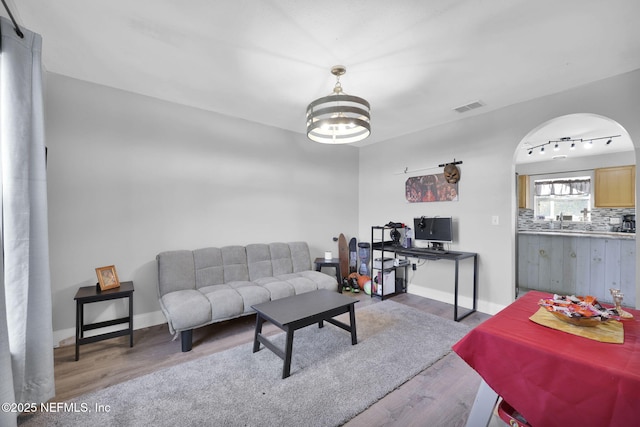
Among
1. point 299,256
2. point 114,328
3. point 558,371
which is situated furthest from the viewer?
point 299,256

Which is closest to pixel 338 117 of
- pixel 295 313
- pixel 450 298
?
pixel 295 313

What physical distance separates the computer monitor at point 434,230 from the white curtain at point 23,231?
154 inches

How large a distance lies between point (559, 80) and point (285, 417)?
375 cm

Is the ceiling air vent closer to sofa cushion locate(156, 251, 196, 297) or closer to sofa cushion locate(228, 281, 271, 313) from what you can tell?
sofa cushion locate(228, 281, 271, 313)

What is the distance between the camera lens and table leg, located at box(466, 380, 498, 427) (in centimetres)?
127

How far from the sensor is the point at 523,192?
20.0 ft

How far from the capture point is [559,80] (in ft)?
8.64

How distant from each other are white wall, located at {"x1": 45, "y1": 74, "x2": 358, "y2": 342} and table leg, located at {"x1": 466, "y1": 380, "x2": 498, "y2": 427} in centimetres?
308

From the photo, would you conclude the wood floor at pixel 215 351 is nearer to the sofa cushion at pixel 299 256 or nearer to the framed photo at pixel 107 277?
the framed photo at pixel 107 277

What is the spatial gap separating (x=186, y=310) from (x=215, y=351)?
0.46 meters

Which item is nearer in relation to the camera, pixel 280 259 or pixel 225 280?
pixel 225 280

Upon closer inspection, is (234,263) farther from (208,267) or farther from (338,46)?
(338,46)

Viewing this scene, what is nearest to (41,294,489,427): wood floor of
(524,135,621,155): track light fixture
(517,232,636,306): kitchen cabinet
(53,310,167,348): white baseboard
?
(53,310,167,348): white baseboard

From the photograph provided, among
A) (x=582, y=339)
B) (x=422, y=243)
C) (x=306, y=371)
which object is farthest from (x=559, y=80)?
(x=306, y=371)
